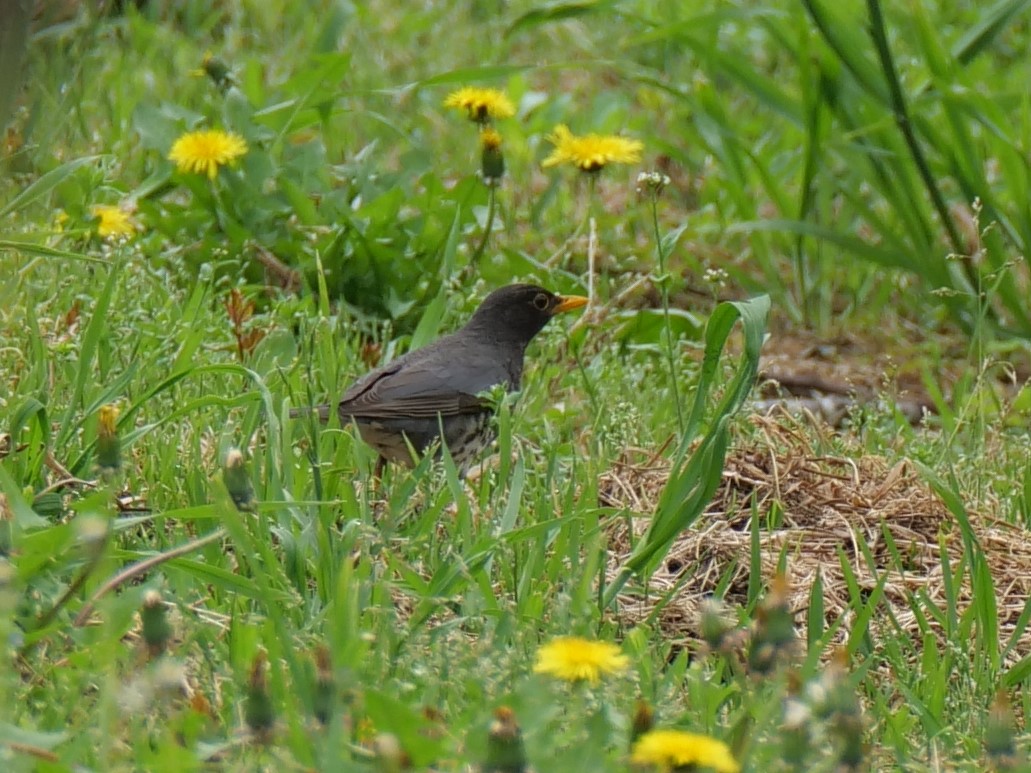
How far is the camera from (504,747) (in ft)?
6.52

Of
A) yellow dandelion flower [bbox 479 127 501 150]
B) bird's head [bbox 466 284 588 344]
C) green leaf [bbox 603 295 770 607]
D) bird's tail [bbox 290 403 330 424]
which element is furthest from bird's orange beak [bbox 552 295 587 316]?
green leaf [bbox 603 295 770 607]

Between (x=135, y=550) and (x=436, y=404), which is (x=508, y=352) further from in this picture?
(x=135, y=550)

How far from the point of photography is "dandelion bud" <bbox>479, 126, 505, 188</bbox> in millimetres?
5273

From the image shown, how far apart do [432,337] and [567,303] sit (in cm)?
44

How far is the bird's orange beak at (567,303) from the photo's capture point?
207 inches

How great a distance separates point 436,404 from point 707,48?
6.42 ft

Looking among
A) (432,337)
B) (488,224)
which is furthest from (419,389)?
(488,224)

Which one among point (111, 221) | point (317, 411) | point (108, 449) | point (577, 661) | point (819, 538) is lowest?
point (819, 538)

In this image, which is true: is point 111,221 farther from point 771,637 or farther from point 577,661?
A: point 771,637

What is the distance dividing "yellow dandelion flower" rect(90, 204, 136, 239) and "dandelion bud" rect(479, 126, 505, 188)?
1113mm

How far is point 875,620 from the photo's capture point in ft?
11.9

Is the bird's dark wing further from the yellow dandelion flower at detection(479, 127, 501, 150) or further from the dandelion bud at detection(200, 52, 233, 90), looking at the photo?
the dandelion bud at detection(200, 52, 233, 90)

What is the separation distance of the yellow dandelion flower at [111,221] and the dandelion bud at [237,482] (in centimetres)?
234

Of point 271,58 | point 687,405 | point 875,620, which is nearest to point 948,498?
point 875,620
